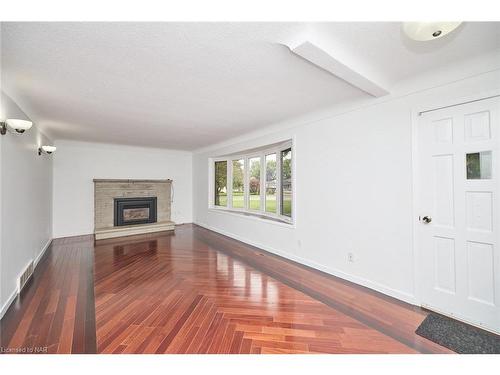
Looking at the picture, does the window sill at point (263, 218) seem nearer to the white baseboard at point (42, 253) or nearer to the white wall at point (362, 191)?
the white wall at point (362, 191)

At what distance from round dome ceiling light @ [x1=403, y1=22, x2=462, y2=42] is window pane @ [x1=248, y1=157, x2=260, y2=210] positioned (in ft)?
12.9

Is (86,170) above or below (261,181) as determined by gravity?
above

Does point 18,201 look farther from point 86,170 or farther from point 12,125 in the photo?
point 86,170

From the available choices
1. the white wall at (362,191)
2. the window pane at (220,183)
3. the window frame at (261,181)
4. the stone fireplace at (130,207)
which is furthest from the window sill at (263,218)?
the stone fireplace at (130,207)

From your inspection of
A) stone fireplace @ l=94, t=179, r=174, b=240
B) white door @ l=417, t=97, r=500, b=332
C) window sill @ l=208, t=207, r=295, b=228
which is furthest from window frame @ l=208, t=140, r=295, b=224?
white door @ l=417, t=97, r=500, b=332

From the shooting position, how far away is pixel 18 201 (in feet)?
8.59

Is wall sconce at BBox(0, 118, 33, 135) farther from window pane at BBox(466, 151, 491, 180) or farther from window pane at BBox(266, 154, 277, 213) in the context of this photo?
window pane at BBox(466, 151, 491, 180)

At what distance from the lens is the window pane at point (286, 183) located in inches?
166

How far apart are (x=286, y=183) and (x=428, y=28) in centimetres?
315

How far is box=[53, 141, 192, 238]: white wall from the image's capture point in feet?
17.1

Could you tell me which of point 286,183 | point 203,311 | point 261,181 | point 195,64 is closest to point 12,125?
point 195,64

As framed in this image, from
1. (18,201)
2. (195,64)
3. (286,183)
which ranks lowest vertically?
(18,201)
